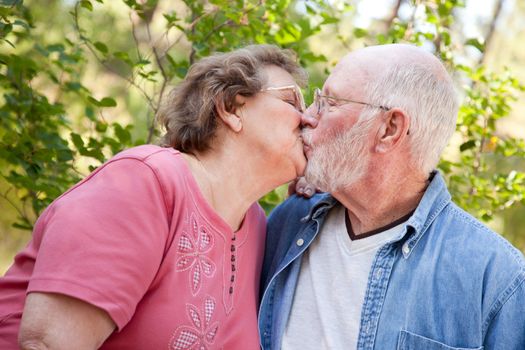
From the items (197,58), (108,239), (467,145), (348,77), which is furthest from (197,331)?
(467,145)

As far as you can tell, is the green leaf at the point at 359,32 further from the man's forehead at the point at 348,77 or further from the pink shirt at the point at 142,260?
the pink shirt at the point at 142,260

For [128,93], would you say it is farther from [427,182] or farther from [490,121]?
[427,182]

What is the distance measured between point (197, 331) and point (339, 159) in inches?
32.1

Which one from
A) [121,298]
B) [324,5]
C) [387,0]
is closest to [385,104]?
[324,5]

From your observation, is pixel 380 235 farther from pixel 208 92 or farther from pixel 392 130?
pixel 208 92

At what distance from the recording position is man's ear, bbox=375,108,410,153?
2.50 meters

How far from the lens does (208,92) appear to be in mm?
2527

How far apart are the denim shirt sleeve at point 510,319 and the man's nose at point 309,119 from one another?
932 mm

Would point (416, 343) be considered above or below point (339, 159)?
below

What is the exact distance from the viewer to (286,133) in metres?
2.53

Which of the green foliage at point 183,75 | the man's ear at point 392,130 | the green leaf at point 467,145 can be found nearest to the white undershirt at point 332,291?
the man's ear at point 392,130

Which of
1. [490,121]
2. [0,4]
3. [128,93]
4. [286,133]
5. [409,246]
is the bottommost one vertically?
[128,93]

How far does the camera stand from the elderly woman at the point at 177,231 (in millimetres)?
1842

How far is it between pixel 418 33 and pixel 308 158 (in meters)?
1.31
